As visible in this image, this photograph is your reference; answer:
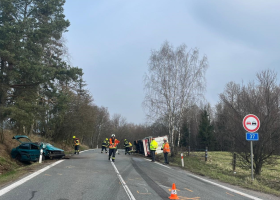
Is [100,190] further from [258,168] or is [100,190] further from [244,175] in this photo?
[258,168]

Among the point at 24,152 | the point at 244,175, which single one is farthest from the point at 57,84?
the point at 244,175

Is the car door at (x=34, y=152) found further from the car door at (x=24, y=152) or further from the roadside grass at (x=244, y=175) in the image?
the roadside grass at (x=244, y=175)

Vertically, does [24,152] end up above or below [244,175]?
above

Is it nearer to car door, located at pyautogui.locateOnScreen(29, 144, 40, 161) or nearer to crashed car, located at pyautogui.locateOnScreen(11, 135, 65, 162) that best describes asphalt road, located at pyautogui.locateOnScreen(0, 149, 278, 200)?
crashed car, located at pyautogui.locateOnScreen(11, 135, 65, 162)

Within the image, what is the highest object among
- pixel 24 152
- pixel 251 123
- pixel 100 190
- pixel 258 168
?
pixel 251 123

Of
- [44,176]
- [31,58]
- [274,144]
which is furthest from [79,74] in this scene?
[274,144]

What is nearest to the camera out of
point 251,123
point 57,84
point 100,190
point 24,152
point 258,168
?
point 100,190

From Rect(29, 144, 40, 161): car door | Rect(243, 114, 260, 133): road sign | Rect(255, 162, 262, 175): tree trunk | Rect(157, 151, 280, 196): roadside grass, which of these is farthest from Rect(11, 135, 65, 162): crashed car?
Rect(255, 162, 262, 175): tree trunk

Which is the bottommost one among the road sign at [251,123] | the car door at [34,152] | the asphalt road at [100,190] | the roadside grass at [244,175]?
the roadside grass at [244,175]

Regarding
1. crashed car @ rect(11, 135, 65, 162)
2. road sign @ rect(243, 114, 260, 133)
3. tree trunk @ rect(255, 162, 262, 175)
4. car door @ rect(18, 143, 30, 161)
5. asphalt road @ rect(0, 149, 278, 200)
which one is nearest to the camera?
asphalt road @ rect(0, 149, 278, 200)

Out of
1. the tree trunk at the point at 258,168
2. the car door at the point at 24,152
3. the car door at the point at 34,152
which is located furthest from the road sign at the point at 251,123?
the car door at the point at 24,152

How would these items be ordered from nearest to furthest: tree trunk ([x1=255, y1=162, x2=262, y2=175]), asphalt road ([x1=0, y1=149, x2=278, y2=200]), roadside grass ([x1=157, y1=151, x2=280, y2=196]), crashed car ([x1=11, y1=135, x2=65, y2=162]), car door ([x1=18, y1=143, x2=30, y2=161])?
asphalt road ([x1=0, y1=149, x2=278, y2=200])
roadside grass ([x1=157, y1=151, x2=280, y2=196])
tree trunk ([x1=255, y1=162, x2=262, y2=175])
crashed car ([x1=11, y1=135, x2=65, y2=162])
car door ([x1=18, y1=143, x2=30, y2=161])

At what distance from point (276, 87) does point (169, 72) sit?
1032 centimetres

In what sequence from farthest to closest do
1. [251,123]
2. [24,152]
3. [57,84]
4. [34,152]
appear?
[57,84] → [24,152] → [34,152] → [251,123]
